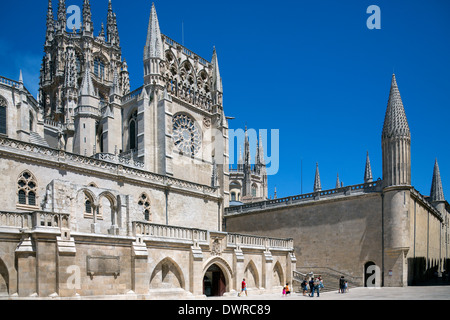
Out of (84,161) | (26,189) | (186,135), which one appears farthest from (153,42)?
(26,189)

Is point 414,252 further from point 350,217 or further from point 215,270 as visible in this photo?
→ point 215,270

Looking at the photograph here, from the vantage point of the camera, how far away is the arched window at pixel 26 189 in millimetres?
21734

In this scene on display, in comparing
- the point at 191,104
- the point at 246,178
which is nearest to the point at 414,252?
the point at 191,104

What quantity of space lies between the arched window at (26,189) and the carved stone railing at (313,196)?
1909cm

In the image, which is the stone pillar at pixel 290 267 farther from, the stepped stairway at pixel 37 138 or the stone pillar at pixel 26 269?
the stepped stairway at pixel 37 138

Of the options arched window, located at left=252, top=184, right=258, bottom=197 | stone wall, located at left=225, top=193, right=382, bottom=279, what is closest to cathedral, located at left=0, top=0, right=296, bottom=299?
stone wall, located at left=225, top=193, right=382, bottom=279

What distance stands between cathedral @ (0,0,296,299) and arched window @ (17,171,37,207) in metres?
0.06

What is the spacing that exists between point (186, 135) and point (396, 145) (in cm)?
2047

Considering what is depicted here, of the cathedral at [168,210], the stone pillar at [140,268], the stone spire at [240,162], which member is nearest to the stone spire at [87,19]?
the cathedral at [168,210]

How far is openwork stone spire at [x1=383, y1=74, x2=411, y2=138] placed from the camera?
28581 mm

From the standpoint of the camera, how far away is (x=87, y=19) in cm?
6119

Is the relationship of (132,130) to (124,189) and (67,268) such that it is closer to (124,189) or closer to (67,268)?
(124,189)
